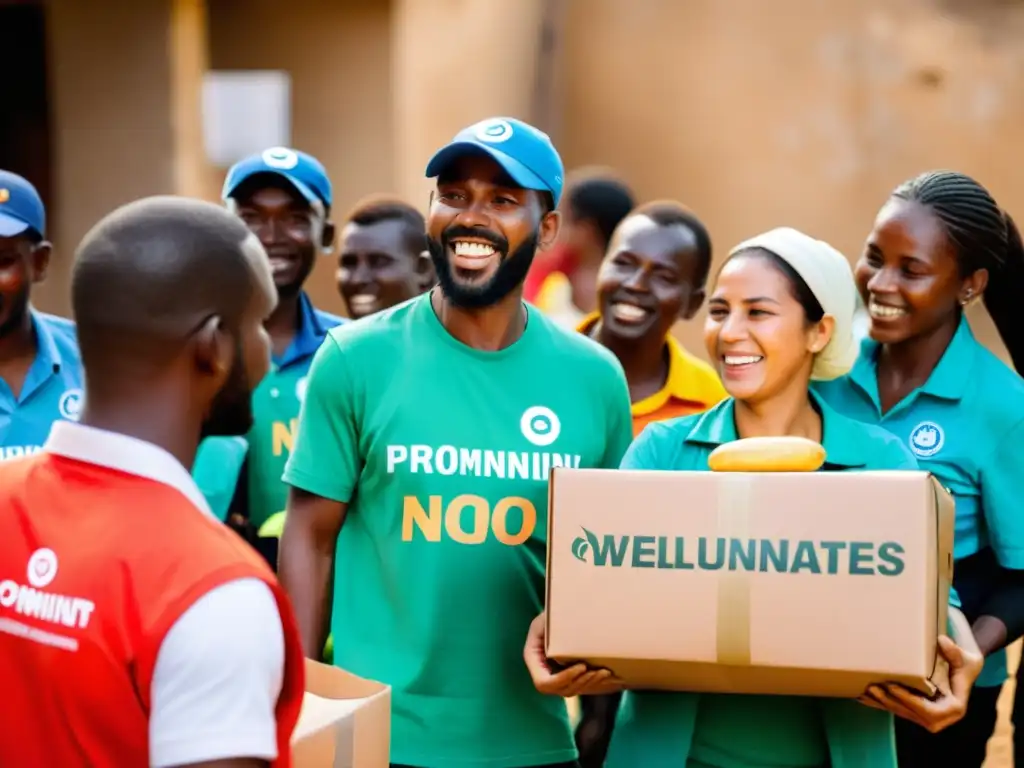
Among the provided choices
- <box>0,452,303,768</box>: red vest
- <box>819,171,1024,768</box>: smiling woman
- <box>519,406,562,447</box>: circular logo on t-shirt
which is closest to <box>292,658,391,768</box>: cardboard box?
<box>0,452,303,768</box>: red vest

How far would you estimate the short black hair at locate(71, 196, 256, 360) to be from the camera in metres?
2.02

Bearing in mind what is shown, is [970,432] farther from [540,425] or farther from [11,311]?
[11,311]

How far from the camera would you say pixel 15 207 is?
406cm

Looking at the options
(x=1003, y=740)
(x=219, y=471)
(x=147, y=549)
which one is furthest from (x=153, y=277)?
(x=1003, y=740)

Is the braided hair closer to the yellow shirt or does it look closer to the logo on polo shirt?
the yellow shirt

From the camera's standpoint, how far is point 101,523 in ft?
6.41

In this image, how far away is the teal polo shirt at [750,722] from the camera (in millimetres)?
2936

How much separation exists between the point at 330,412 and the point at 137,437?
116 centimetres

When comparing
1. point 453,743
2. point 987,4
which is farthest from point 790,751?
point 987,4

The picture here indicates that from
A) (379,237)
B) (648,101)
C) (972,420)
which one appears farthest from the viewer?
(648,101)

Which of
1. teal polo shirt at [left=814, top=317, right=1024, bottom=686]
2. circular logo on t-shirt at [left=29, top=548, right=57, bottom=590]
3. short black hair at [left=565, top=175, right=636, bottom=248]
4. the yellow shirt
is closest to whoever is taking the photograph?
circular logo on t-shirt at [left=29, top=548, right=57, bottom=590]

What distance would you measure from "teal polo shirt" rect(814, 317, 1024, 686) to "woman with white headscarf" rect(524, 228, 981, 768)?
0.43 meters

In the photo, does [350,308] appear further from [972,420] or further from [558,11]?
[558,11]

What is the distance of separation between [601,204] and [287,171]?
2704 mm
